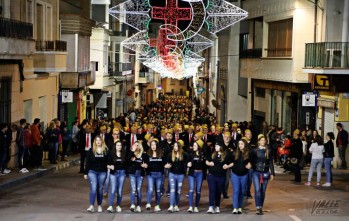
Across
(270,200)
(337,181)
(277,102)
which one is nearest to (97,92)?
(277,102)

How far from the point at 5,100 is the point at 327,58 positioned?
37.7 feet

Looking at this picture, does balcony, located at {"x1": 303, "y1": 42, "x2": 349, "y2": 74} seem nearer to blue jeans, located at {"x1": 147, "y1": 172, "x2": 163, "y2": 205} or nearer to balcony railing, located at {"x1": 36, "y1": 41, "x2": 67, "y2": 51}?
balcony railing, located at {"x1": 36, "y1": 41, "x2": 67, "y2": 51}

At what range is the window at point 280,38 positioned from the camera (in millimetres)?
35750

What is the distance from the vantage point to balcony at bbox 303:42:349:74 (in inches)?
1115

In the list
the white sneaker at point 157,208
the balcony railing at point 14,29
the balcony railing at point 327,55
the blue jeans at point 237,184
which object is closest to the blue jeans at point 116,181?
the white sneaker at point 157,208

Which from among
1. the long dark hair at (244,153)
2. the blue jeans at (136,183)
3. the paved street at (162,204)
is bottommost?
the paved street at (162,204)

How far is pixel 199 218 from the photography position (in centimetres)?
1650

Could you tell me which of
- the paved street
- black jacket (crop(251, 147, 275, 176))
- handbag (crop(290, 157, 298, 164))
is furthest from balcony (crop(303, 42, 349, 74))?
black jacket (crop(251, 147, 275, 176))

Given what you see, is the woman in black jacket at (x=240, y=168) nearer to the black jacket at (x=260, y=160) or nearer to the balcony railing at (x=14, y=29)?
the black jacket at (x=260, y=160)

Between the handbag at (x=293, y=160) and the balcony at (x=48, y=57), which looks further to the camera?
the balcony at (x=48, y=57)

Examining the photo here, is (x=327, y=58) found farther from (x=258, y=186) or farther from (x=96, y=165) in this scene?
(x=96, y=165)

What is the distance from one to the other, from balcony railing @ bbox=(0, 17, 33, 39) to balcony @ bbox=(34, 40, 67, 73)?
13.1 ft

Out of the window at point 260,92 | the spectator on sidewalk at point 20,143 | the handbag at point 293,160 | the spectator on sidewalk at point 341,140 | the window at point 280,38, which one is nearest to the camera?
the handbag at point 293,160

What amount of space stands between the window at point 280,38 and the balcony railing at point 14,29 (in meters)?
12.7
